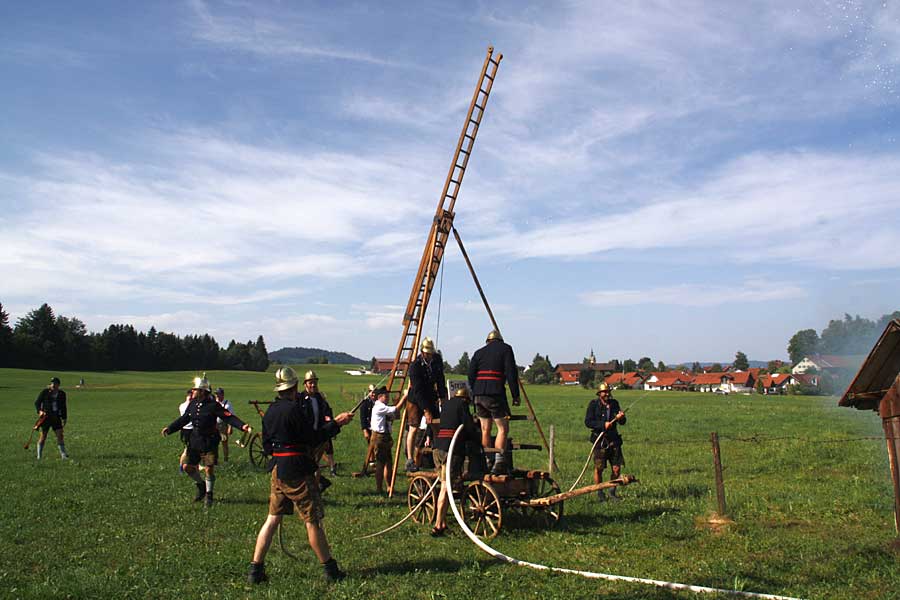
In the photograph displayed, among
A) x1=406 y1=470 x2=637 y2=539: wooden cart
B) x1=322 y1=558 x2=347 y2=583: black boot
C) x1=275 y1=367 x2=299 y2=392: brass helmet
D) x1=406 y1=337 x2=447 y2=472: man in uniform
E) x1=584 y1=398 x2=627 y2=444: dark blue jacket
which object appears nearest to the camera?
x1=322 y1=558 x2=347 y2=583: black boot

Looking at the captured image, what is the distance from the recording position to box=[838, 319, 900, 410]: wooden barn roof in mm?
9094

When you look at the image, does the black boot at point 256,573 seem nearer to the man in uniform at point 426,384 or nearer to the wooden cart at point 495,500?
the wooden cart at point 495,500

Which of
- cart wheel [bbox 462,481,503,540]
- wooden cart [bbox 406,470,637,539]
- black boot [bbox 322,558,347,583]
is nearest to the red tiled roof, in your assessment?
wooden cart [bbox 406,470,637,539]

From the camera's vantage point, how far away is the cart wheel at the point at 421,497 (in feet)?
35.5

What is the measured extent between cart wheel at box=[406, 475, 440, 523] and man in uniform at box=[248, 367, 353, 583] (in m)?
2.95

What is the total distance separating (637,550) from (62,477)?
12752 mm

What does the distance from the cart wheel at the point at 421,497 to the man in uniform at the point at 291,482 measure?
9.67 feet

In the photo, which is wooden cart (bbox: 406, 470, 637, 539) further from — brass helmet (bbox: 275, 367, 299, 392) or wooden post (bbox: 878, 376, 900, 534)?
wooden post (bbox: 878, 376, 900, 534)

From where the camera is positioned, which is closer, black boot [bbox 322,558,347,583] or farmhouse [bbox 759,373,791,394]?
black boot [bbox 322,558,347,583]

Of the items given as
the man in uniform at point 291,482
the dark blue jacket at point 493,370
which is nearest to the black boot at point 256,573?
the man in uniform at point 291,482

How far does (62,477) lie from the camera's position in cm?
1566

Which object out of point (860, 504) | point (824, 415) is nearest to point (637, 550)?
point (860, 504)

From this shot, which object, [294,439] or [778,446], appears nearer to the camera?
[294,439]

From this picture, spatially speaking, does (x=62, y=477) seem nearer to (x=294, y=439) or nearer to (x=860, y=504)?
(x=294, y=439)
